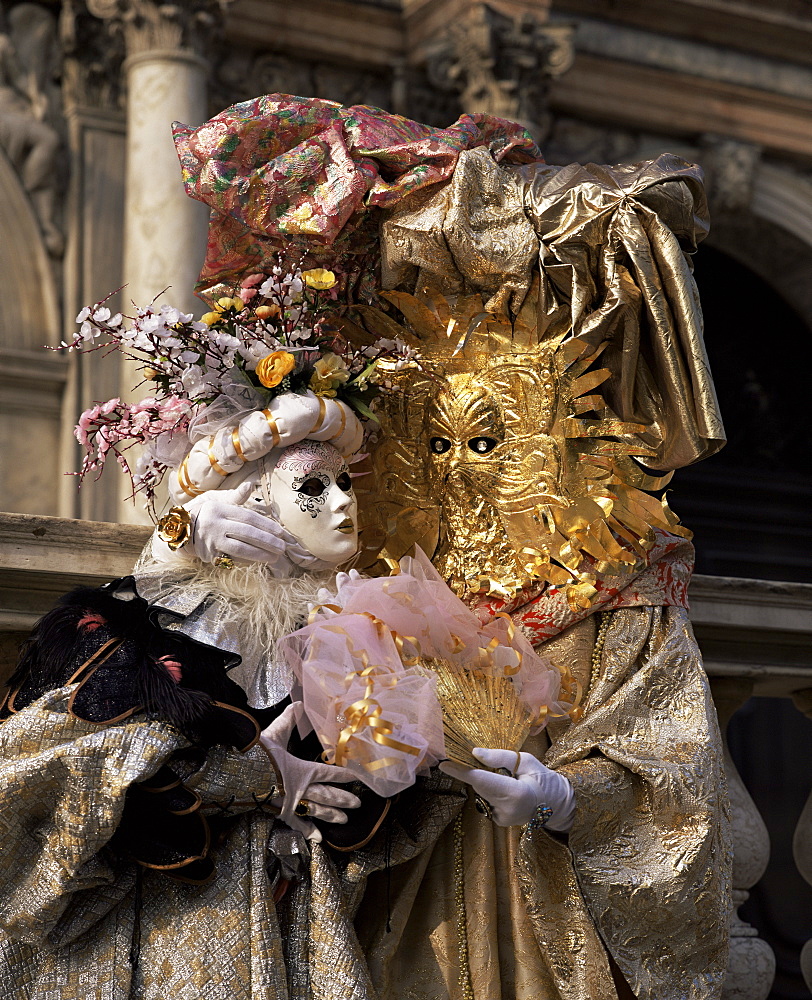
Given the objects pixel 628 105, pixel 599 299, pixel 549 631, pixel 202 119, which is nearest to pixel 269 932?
pixel 549 631

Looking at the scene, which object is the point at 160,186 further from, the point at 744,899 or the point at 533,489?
the point at 744,899

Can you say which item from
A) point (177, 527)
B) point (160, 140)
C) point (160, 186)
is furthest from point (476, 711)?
point (160, 140)

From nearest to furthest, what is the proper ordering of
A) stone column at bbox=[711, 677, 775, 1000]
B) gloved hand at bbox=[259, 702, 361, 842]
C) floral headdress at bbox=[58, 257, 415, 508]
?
gloved hand at bbox=[259, 702, 361, 842] → floral headdress at bbox=[58, 257, 415, 508] → stone column at bbox=[711, 677, 775, 1000]

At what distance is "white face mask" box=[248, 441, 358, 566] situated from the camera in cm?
239

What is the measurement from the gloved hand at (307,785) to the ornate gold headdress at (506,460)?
0.57 metres

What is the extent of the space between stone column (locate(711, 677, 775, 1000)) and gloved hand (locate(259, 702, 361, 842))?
3.84 feet

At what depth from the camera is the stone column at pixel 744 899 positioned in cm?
309

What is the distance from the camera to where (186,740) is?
82.9 inches

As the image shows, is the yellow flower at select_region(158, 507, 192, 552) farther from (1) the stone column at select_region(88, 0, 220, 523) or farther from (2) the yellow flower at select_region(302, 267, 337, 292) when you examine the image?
(1) the stone column at select_region(88, 0, 220, 523)

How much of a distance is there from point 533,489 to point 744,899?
1.16 m

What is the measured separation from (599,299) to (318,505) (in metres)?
0.65

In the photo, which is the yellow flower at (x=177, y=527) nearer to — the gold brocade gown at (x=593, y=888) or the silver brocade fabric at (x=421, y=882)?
the silver brocade fabric at (x=421, y=882)

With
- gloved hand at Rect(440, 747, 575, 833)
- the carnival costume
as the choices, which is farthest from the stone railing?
gloved hand at Rect(440, 747, 575, 833)

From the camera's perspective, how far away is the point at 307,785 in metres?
2.20
